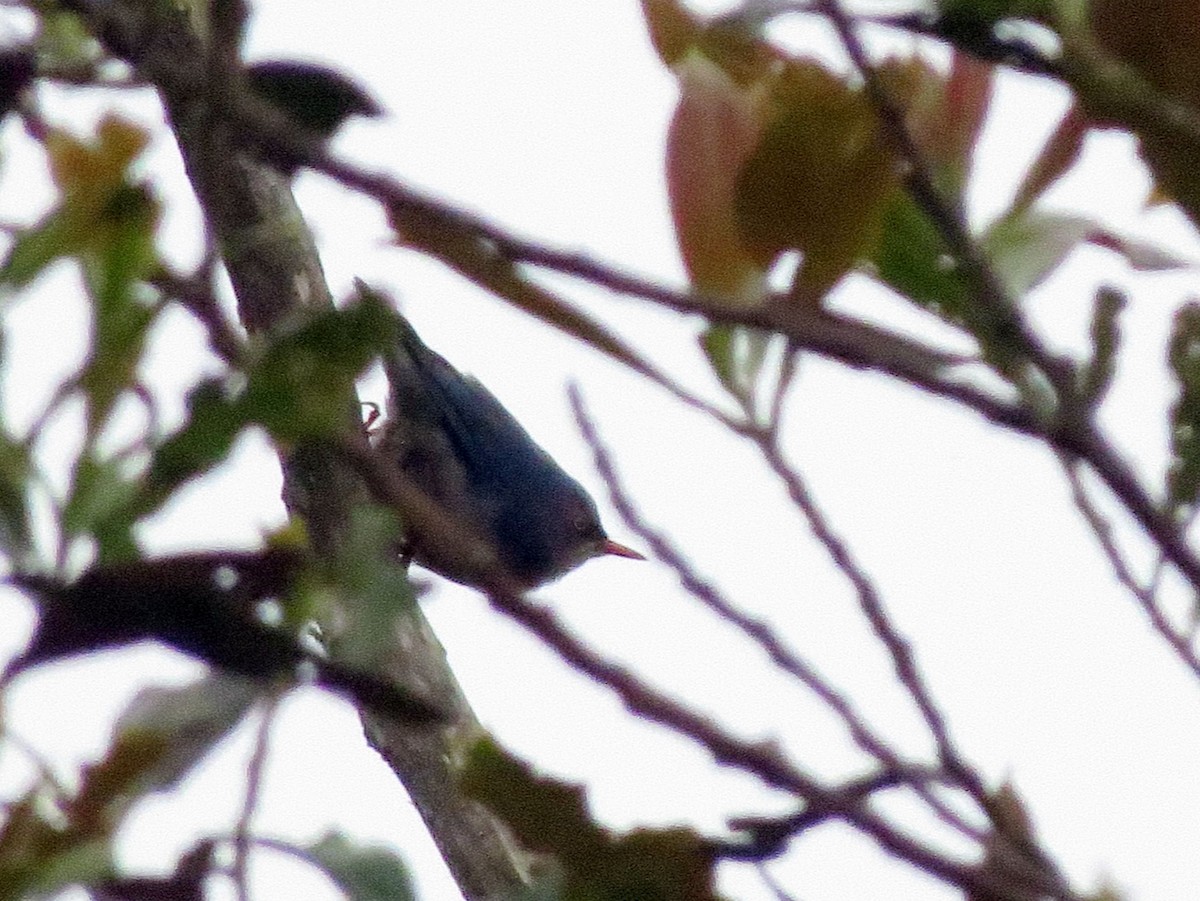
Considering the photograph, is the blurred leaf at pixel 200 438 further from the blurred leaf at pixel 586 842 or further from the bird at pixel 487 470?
the bird at pixel 487 470

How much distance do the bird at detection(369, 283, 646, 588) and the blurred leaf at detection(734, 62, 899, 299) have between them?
524cm

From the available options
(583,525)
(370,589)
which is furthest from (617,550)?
(370,589)

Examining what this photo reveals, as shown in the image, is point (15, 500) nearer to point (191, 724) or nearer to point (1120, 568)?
point (191, 724)

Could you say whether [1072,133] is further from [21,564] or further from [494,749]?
[21,564]

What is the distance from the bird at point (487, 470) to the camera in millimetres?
6719

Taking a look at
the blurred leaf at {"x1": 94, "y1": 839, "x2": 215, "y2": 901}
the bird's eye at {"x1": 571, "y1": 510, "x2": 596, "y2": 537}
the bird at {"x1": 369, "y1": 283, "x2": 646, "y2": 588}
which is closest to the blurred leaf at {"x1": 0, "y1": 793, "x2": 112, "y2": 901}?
Answer: the blurred leaf at {"x1": 94, "y1": 839, "x2": 215, "y2": 901}

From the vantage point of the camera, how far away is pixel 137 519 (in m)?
0.81

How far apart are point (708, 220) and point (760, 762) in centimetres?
37

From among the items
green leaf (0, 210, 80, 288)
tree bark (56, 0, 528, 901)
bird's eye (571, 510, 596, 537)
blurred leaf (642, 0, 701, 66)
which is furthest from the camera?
bird's eye (571, 510, 596, 537)

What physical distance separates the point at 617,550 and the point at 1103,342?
7.33 meters

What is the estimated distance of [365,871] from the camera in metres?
0.79

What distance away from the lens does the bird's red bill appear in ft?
26.5

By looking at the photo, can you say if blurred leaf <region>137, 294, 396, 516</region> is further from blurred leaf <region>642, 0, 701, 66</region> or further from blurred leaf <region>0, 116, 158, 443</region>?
blurred leaf <region>642, 0, 701, 66</region>

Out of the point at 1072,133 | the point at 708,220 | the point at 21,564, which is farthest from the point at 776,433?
the point at 21,564
